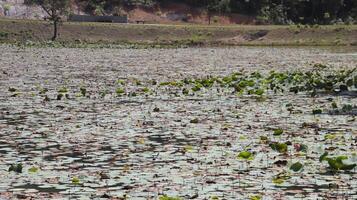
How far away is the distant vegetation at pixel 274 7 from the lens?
328ft

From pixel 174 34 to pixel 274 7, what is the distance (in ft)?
96.4

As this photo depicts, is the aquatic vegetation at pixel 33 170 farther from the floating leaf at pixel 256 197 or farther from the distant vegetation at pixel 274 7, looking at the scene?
the distant vegetation at pixel 274 7

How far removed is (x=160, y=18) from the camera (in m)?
104

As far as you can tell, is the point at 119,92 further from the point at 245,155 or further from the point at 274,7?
the point at 274,7

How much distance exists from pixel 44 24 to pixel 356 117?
212 ft

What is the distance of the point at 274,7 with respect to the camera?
334 feet

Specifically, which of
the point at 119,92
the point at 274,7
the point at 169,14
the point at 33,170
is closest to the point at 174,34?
the point at 274,7

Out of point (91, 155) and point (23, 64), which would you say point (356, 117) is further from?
point (23, 64)

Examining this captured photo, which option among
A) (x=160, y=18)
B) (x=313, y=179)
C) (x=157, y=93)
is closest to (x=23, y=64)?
(x=157, y=93)

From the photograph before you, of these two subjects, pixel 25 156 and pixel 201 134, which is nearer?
pixel 25 156

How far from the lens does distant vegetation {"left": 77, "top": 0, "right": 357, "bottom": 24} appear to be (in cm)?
10006

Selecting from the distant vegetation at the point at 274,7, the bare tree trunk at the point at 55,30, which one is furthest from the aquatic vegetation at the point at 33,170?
the distant vegetation at the point at 274,7

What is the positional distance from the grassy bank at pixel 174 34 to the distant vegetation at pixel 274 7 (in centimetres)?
2230

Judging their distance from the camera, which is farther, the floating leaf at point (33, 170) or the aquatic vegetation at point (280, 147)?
the aquatic vegetation at point (280, 147)
